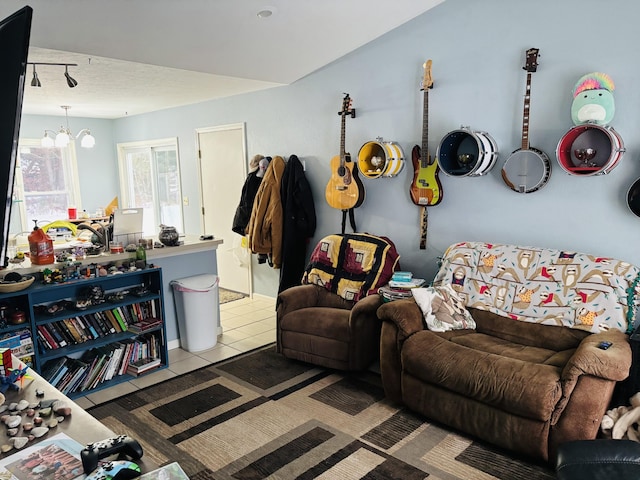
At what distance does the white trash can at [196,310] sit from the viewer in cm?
361

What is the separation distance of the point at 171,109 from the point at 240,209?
7.17 ft

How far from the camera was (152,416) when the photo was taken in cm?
277


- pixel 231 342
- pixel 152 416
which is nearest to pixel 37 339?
pixel 152 416

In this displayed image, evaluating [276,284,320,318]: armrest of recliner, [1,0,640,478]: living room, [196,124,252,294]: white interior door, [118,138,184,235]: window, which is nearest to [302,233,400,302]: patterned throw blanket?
[276,284,320,318]: armrest of recliner

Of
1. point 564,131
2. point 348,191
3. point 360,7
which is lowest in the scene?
point 348,191

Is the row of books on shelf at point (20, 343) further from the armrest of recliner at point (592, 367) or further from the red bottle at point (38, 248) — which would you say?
the armrest of recliner at point (592, 367)

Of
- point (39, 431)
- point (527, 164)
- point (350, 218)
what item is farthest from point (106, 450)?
point (350, 218)

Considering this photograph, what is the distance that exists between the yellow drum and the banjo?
0.81 meters

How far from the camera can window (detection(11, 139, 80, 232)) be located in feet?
21.1

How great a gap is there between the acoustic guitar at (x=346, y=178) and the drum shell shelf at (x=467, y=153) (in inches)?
32.8

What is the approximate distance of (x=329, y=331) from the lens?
3.19 meters

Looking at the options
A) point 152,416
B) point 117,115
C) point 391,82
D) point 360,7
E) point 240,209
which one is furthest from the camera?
point 117,115

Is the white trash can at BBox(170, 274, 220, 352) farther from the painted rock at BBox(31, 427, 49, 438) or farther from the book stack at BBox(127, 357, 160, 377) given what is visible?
the painted rock at BBox(31, 427, 49, 438)

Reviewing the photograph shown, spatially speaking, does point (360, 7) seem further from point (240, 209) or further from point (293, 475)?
point (293, 475)
